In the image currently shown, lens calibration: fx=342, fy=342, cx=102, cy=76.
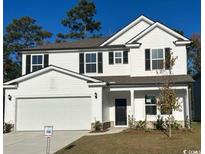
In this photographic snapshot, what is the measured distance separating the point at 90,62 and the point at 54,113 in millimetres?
5266

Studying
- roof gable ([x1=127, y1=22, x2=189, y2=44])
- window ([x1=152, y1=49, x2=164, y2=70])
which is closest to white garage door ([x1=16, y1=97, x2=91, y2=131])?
window ([x1=152, y1=49, x2=164, y2=70])

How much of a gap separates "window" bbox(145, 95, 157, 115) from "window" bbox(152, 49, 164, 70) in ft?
7.28

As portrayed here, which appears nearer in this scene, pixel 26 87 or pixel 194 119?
pixel 26 87

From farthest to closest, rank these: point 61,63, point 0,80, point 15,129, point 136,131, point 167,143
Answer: point 61,63
point 15,129
point 136,131
point 167,143
point 0,80

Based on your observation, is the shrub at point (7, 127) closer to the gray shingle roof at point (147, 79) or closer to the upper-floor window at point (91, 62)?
the upper-floor window at point (91, 62)

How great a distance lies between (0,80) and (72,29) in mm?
49511

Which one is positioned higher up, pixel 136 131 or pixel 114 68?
pixel 114 68

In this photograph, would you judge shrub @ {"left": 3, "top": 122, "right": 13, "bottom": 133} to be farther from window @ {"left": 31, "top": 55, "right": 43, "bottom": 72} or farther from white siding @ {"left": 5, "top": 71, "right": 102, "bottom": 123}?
window @ {"left": 31, "top": 55, "right": 43, "bottom": 72}

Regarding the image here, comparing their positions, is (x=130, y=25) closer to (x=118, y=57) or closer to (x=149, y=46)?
(x=118, y=57)

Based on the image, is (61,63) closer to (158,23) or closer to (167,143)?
(158,23)

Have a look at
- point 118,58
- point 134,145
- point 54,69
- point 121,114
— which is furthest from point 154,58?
point 134,145

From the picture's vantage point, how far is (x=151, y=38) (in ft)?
83.1

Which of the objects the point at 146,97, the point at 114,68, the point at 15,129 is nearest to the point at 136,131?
the point at 146,97

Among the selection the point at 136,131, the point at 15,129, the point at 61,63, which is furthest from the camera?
the point at 61,63
